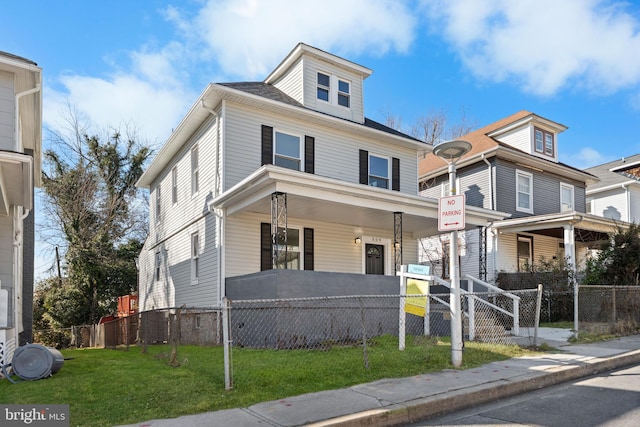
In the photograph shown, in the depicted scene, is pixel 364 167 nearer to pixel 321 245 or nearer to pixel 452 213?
pixel 321 245

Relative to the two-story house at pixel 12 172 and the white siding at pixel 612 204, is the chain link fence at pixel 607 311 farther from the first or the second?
the white siding at pixel 612 204

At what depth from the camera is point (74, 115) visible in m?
29.0

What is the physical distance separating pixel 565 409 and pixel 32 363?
7.38 meters

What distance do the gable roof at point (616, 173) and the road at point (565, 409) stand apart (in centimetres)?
2130

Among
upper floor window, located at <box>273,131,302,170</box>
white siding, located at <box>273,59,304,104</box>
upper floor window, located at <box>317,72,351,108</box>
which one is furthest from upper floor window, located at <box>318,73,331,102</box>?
upper floor window, located at <box>273,131,302,170</box>

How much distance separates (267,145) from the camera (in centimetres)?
1377

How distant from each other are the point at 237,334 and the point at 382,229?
6.71 m

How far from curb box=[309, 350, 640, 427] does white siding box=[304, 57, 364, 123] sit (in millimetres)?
10455

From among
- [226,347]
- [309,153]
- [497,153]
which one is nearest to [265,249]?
[309,153]

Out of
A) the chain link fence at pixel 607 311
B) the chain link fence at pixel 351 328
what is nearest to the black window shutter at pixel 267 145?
the chain link fence at pixel 351 328

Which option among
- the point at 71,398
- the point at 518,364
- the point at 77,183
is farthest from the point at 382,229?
the point at 77,183

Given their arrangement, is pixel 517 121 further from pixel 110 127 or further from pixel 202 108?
pixel 110 127

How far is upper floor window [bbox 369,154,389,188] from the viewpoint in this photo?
52.3 ft

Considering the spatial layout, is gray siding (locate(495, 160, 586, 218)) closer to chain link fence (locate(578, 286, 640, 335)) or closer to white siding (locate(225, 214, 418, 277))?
white siding (locate(225, 214, 418, 277))
